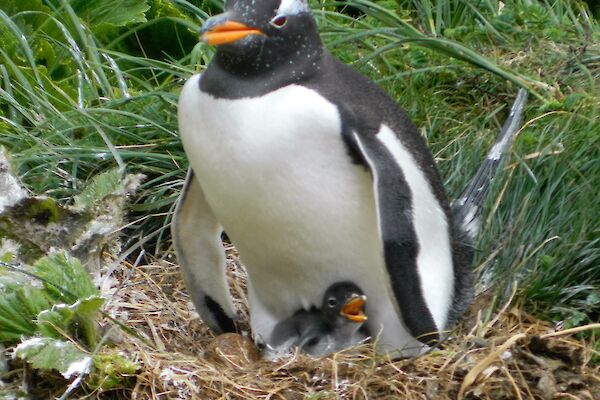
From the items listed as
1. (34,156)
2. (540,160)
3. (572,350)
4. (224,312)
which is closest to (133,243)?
(34,156)

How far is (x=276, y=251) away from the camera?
3.94 metres

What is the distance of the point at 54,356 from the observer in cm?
370

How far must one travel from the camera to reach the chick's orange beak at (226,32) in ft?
12.0

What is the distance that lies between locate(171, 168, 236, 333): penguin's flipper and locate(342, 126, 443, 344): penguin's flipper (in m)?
0.72

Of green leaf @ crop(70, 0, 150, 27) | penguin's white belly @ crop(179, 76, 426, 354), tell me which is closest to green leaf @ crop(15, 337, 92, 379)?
penguin's white belly @ crop(179, 76, 426, 354)

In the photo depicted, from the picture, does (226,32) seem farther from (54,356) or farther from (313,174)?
(54,356)

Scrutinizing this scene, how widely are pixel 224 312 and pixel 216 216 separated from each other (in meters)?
0.46

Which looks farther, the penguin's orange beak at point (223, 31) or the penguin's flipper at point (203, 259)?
the penguin's flipper at point (203, 259)

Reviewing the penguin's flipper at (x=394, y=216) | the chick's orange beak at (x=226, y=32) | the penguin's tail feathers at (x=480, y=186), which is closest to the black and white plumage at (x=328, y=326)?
the penguin's flipper at (x=394, y=216)

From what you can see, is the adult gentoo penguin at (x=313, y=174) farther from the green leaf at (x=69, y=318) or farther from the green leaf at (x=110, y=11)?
the green leaf at (x=110, y=11)

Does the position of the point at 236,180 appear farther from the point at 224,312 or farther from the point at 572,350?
the point at 572,350

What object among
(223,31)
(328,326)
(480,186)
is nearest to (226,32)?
(223,31)

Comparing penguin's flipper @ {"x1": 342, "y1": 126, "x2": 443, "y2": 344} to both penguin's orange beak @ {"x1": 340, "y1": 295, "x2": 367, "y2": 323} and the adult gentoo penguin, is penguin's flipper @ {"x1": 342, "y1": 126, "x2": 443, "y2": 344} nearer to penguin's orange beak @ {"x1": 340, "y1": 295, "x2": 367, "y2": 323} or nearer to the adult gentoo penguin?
the adult gentoo penguin

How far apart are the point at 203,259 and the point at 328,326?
1.64 feet
